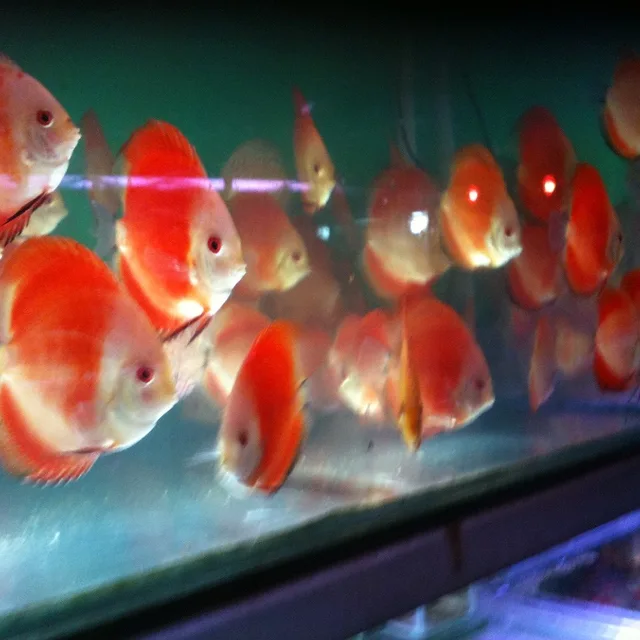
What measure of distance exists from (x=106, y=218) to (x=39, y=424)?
0.81 feet

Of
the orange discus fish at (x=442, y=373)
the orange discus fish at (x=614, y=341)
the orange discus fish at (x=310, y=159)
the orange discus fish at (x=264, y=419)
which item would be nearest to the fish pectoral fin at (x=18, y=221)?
the orange discus fish at (x=264, y=419)

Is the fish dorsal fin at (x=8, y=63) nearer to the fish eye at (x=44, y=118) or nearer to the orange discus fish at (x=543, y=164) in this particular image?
the fish eye at (x=44, y=118)

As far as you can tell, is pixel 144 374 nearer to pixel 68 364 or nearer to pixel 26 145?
pixel 68 364

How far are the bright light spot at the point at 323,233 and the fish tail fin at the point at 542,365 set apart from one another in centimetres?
52

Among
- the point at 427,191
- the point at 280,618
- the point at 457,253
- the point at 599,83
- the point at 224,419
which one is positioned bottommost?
the point at 280,618

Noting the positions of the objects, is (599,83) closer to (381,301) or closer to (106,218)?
(381,301)

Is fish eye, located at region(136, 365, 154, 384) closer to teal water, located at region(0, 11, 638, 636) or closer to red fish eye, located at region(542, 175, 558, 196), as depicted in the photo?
teal water, located at region(0, 11, 638, 636)

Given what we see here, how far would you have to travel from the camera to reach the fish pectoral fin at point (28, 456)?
28.6 inches

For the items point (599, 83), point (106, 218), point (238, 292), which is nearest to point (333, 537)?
point (238, 292)

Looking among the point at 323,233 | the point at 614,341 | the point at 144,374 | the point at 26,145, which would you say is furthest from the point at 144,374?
the point at 614,341

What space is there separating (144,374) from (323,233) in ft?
1.49

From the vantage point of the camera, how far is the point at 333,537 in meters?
0.93

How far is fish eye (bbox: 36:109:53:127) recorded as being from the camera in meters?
0.74

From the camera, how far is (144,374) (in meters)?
0.79
